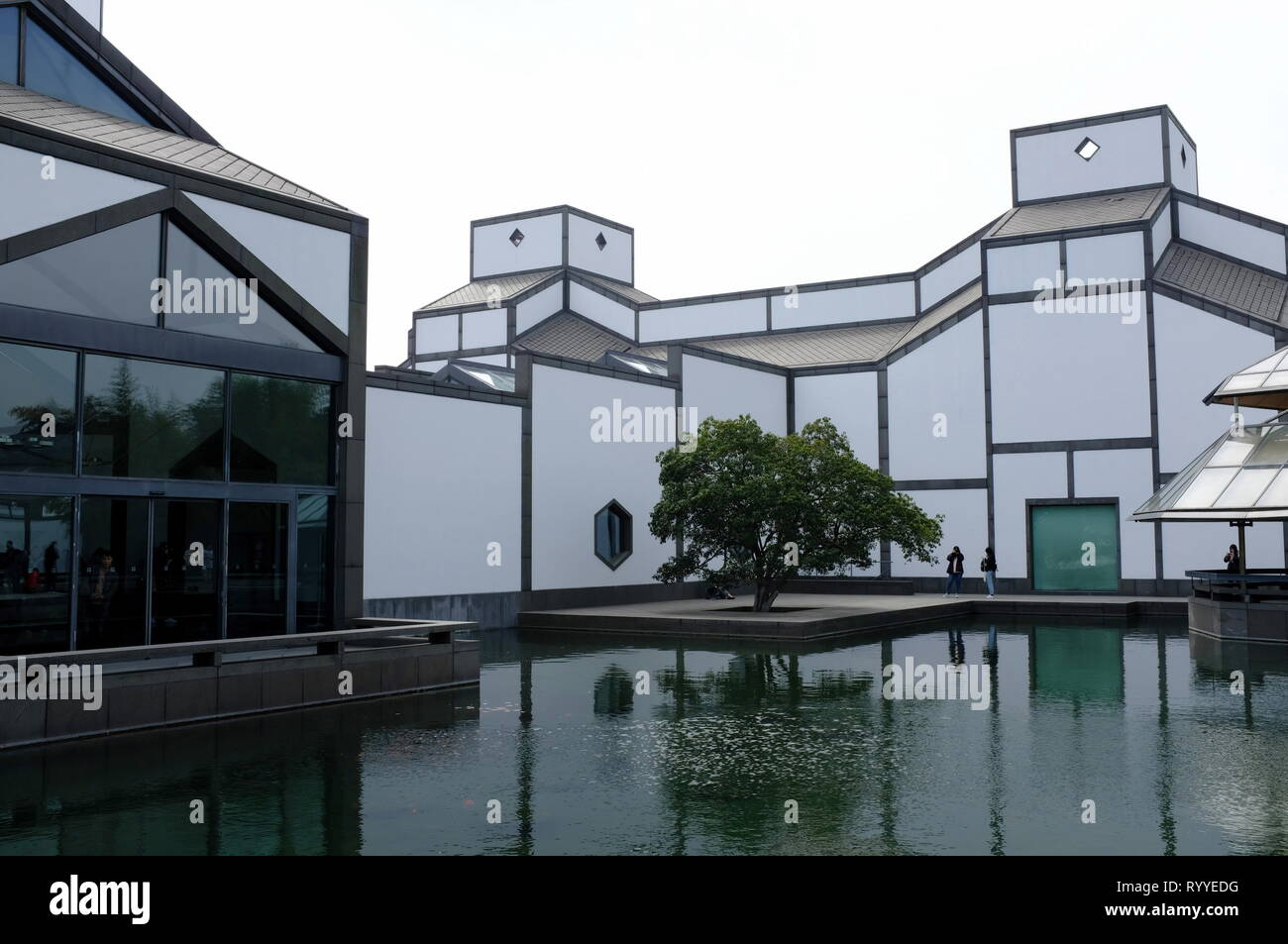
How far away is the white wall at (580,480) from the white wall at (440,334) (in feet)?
45.0

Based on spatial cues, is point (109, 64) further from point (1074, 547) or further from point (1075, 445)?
point (1074, 547)

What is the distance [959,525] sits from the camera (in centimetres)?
3281

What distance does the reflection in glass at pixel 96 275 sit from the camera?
12633mm

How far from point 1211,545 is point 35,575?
2734 cm

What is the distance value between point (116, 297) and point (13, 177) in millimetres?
1716

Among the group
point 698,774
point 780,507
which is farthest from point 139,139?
point 780,507

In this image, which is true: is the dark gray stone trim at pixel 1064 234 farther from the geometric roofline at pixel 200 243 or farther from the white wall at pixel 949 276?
the geometric roofline at pixel 200 243

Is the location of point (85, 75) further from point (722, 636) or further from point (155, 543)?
point (722, 636)

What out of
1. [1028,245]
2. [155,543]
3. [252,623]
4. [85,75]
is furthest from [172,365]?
[1028,245]

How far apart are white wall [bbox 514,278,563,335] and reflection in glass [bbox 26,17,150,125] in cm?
2348

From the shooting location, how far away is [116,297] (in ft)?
44.4

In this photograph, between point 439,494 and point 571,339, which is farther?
point 571,339

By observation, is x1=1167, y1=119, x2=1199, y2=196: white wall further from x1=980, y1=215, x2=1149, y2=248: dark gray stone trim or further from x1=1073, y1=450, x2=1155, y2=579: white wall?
x1=1073, y1=450, x2=1155, y2=579: white wall

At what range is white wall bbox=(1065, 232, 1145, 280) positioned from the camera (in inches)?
1195
